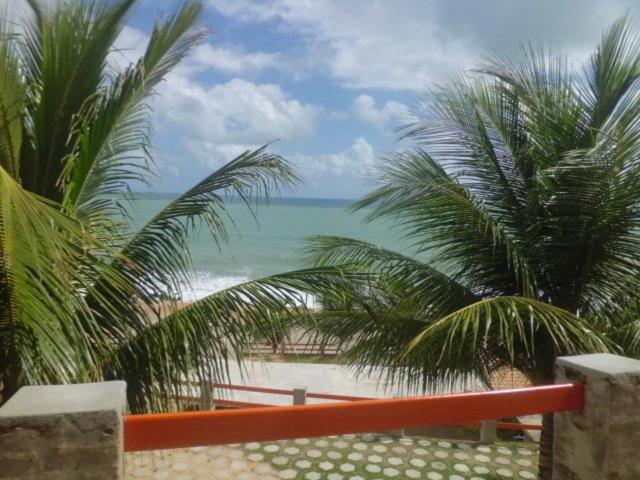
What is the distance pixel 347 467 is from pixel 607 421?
13.7ft

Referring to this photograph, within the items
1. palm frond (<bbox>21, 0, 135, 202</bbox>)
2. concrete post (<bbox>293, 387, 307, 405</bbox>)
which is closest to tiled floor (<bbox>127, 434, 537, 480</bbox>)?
concrete post (<bbox>293, 387, 307, 405</bbox>)

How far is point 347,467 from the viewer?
5.93 metres

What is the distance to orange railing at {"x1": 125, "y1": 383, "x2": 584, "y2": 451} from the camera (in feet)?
5.55

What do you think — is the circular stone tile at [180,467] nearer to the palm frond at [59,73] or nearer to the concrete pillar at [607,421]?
the palm frond at [59,73]

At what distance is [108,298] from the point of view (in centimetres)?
365

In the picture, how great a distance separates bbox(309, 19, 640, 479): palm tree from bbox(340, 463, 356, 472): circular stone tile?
4.53 feet

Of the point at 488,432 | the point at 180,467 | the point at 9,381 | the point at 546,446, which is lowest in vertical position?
the point at 180,467

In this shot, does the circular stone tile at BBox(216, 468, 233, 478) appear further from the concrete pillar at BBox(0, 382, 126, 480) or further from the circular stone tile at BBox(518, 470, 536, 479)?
the concrete pillar at BBox(0, 382, 126, 480)

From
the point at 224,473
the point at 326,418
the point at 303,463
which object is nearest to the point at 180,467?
the point at 224,473

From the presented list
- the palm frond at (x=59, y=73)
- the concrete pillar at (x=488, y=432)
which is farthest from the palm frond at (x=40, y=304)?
the concrete pillar at (x=488, y=432)

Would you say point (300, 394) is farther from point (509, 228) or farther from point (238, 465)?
point (509, 228)

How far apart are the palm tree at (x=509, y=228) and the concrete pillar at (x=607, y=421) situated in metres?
2.02

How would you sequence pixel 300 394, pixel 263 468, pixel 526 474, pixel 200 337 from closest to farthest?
pixel 200 337, pixel 263 468, pixel 526 474, pixel 300 394

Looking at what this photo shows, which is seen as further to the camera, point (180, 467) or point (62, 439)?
point (180, 467)
